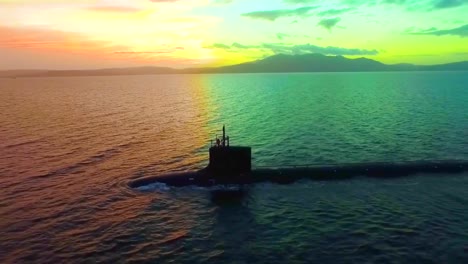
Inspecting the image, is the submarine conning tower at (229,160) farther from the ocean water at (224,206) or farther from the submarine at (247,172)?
the ocean water at (224,206)

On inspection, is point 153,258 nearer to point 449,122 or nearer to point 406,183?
point 406,183

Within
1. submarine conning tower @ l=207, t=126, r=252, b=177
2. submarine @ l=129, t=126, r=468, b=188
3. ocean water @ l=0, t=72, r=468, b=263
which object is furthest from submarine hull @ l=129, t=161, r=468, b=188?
ocean water @ l=0, t=72, r=468, b=263

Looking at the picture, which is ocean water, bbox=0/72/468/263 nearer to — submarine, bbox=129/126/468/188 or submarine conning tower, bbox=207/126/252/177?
submarine, bbox=129/126/468/188

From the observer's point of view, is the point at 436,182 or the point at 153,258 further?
the point at 436,182

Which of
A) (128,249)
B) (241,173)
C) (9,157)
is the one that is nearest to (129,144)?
(9,157)

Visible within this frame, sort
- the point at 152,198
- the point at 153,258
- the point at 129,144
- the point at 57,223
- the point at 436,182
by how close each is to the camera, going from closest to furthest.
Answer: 1. the point at 153,258
2. the point at 57,223
3. the point at 152,198
4. the point at 436,182
5. the point at 129,144

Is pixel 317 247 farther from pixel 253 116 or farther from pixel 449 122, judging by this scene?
pixel 253 116

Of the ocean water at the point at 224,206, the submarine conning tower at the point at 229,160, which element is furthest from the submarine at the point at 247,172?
the ocean water at the point at 224,206

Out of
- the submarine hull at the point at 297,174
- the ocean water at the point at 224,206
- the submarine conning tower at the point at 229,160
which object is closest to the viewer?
the ocean water at the point at 224,206

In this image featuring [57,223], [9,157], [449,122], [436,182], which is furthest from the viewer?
[449,122]
